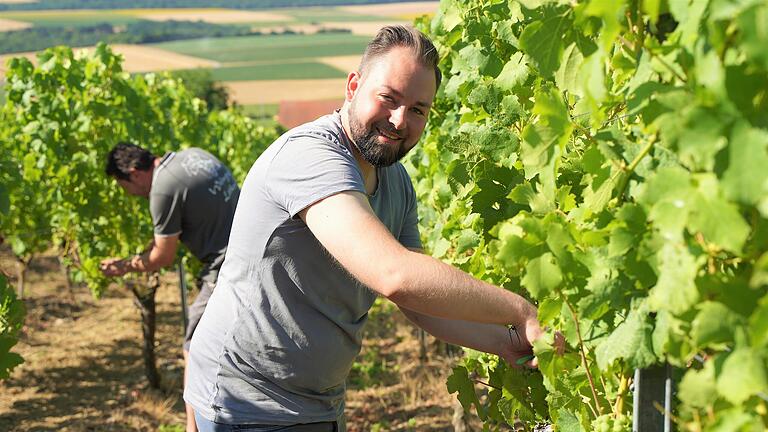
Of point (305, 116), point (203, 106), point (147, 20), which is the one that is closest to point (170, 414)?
point (203, 106)

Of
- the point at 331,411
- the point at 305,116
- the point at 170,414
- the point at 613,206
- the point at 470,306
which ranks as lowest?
the point at 305,116

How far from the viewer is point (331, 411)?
236 cm

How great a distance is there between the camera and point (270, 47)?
201 ft

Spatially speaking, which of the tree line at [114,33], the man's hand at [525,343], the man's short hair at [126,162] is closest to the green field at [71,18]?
the tree line at [114,33]

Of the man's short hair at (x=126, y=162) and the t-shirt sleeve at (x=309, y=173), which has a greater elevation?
the t-shirt sleeve at (x=309, y=173)

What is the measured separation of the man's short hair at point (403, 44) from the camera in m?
2.04

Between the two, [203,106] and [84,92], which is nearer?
[84,92]

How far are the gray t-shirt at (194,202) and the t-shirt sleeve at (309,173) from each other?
7.84 ft

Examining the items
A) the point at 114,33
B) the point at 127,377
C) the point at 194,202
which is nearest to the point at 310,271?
the point at 194,202

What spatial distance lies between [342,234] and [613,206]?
517 mm

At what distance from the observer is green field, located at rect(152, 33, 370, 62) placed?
55.7m

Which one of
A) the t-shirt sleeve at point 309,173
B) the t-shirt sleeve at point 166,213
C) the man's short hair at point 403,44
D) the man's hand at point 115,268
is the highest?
the man's short hair at point 403,44

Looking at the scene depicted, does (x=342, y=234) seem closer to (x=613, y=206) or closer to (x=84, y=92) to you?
(x=613, y=206)

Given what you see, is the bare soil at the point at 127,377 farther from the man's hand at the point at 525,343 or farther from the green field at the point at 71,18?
the green field at the point at 71,18
